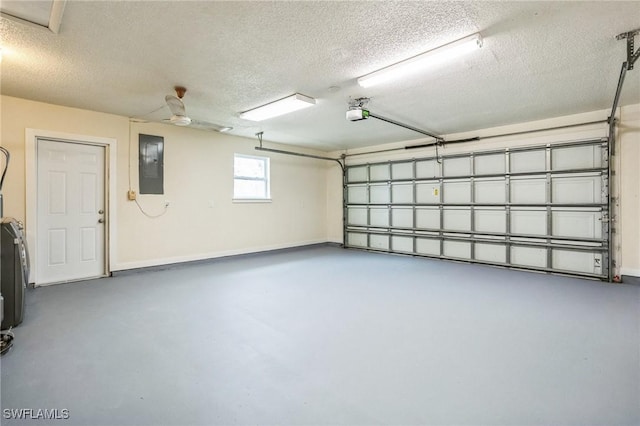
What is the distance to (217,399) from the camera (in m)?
1.83

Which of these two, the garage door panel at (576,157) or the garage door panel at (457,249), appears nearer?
the garage door panel at (576,157)

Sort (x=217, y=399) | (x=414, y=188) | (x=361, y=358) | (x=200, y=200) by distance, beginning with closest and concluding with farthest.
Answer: (x=217, y=399)
(x=361, y=358)
(x=200, y=200)
(x=414, y=188)

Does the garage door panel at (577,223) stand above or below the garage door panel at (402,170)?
below

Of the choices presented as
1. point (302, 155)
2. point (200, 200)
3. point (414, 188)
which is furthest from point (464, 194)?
point (200, 200)

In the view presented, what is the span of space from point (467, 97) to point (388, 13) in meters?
2.40

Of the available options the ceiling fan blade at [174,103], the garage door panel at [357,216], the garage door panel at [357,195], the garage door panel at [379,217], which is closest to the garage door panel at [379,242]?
the garage door panel at [379,217]

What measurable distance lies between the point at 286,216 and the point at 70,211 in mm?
4140

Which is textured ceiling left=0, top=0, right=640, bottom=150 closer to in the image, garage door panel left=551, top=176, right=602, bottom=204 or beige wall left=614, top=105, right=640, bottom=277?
beige wall left=614, top=105, right=640, bottom=277

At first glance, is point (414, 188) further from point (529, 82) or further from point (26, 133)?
point (26, 133)

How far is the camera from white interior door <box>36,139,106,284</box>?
4.39 metres

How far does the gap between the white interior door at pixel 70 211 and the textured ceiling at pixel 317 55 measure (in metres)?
0.75

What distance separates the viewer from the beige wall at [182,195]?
422 cm

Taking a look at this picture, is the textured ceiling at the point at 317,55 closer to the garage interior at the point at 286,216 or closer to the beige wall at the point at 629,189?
the garage interior at the point at 286,216

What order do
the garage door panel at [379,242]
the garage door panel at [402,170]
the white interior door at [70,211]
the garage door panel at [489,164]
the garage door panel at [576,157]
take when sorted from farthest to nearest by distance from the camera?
the garage door panel at [379,242]
the garage door panel at [402,170]
the garage door panel at [489,164]
the garage door panel at [576,157]
the white interior door at [70,211]
